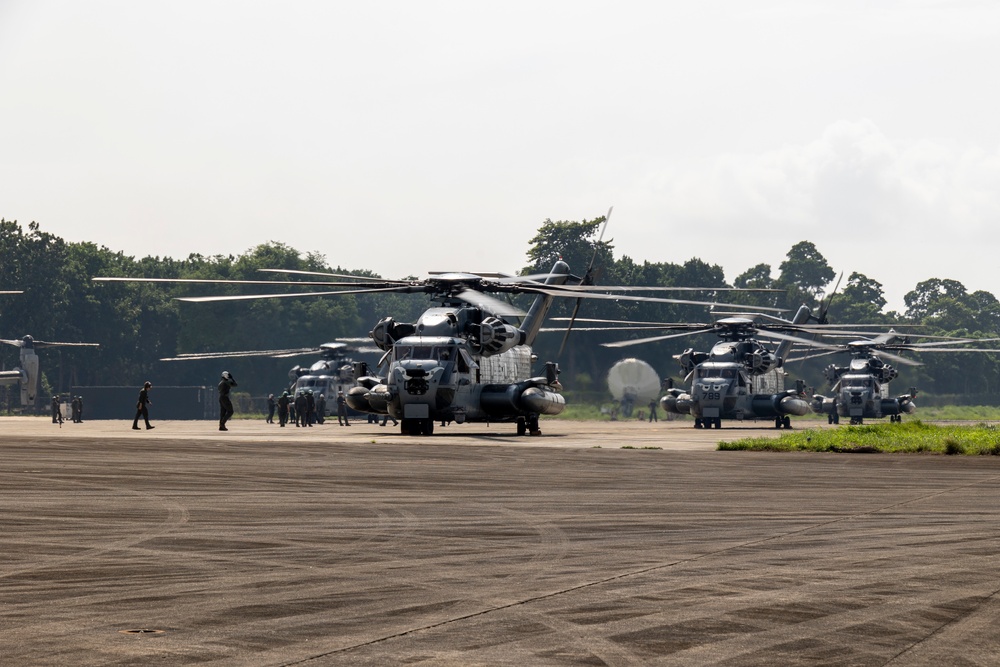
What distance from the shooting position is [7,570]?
1048 cm

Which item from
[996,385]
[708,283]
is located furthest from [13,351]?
[996,385]

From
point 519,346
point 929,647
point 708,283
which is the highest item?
point 708,283

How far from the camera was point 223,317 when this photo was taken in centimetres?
11881

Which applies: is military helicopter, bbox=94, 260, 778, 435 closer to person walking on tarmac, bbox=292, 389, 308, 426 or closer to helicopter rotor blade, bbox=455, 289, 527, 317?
helicopter rotor blade, bbox=455, 289, 527, 317

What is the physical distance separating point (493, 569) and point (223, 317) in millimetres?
110899

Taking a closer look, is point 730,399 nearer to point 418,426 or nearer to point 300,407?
point 300,407

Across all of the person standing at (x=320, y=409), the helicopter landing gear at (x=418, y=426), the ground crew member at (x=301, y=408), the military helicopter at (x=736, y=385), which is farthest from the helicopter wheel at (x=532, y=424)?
the person standing at (x=320, y=409)

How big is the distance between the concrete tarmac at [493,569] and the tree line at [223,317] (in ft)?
260

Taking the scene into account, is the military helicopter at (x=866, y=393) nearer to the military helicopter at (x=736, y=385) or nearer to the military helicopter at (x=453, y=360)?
the military helicopter at (x=736, y=385)

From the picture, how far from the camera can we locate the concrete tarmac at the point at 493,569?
7742 mm

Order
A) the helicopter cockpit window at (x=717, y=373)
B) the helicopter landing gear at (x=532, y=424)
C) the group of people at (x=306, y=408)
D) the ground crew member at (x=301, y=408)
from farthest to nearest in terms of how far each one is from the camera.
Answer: the ground crew member at (x=301, y=408)
the group of people at (x=306, y=408)
the helicopter cockpit window at (x=717, y=373)
the helicopter landing gear at (x=532, y=424)

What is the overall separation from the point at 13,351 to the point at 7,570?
10269cm

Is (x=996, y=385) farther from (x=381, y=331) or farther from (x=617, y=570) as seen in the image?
(x=617, y=570)

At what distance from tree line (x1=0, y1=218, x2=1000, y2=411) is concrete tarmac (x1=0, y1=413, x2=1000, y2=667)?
7932cm
